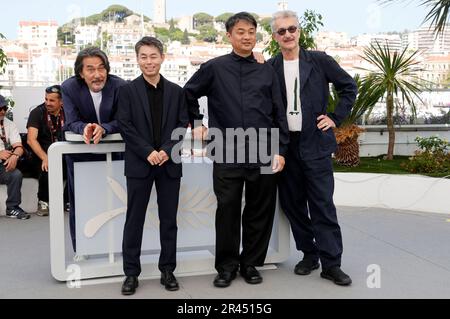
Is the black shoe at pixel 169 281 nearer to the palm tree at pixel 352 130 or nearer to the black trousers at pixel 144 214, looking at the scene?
the black trousers at pixel 144 214

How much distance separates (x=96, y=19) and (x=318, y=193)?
189 feet

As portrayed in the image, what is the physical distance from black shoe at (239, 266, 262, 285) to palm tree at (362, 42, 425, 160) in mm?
4193

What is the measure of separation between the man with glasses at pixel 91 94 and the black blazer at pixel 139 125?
0.21 meters

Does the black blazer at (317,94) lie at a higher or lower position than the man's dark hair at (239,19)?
lower

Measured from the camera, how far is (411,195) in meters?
5.56

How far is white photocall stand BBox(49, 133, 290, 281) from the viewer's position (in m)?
3.17

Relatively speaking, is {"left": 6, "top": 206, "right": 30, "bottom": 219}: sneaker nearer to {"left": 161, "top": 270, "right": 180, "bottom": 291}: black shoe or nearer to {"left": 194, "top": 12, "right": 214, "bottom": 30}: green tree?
{"left": 161, "top": 270, "right": 180, "bottom": 291}: black shoe

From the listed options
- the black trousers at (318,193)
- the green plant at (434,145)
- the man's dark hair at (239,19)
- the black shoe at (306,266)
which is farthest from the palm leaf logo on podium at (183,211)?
the green plant at (434,145)

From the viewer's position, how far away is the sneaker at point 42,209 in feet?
17.4

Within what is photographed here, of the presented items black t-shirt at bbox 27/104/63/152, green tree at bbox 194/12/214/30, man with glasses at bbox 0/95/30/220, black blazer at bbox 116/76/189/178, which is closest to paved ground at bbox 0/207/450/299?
man with glasses at bbox 0/95/30/220

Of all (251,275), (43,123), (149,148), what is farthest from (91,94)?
(43,123)
